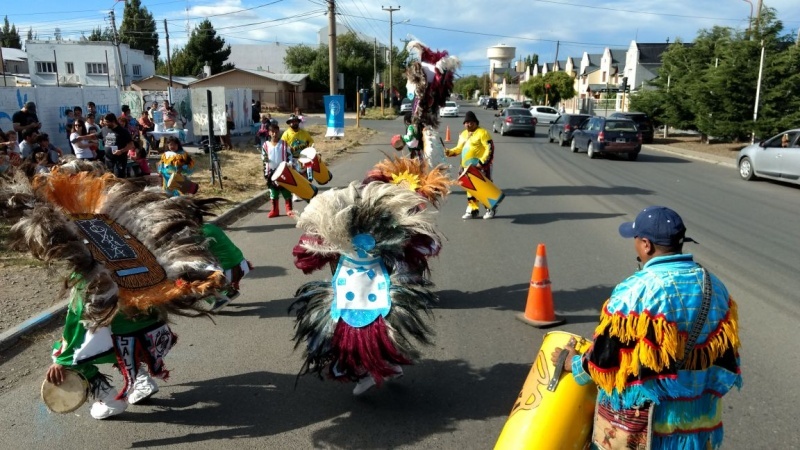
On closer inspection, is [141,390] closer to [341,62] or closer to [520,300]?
[520,300]

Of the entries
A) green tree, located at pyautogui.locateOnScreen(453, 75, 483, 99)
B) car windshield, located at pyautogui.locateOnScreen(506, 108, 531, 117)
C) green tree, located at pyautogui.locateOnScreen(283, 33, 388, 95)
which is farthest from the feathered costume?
green tree, located at pyautogui.locateOnScreen(453, 75, 483, 99)

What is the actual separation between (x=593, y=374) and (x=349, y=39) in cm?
7419

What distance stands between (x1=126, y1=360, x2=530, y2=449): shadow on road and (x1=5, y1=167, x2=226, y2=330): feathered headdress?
825 mm

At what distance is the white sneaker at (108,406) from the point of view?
384 centimetres

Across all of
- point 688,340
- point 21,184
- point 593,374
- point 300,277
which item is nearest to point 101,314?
point 21,184

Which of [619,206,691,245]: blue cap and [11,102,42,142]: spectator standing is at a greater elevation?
[11,102,42,142]: spectator standing

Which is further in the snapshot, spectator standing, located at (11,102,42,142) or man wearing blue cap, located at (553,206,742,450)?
spectator standing, located at (11,102,42,142)

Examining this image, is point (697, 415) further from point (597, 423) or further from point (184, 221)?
point (184, 221)

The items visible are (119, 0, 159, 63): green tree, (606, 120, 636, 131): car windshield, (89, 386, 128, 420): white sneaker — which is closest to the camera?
(89, 386, 128, 420): white sneaker

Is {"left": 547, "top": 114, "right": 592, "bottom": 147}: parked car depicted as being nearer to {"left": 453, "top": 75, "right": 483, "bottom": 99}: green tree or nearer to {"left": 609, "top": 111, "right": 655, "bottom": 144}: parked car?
{"left": 609, "top": 111, "right": 655, "bottom": 144}: parked car

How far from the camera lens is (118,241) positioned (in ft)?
11.5

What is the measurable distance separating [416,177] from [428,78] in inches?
228

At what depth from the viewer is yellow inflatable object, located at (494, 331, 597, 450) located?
2758 millimetres

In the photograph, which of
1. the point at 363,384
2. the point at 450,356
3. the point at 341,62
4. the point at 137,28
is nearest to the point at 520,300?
the point at 450,356
